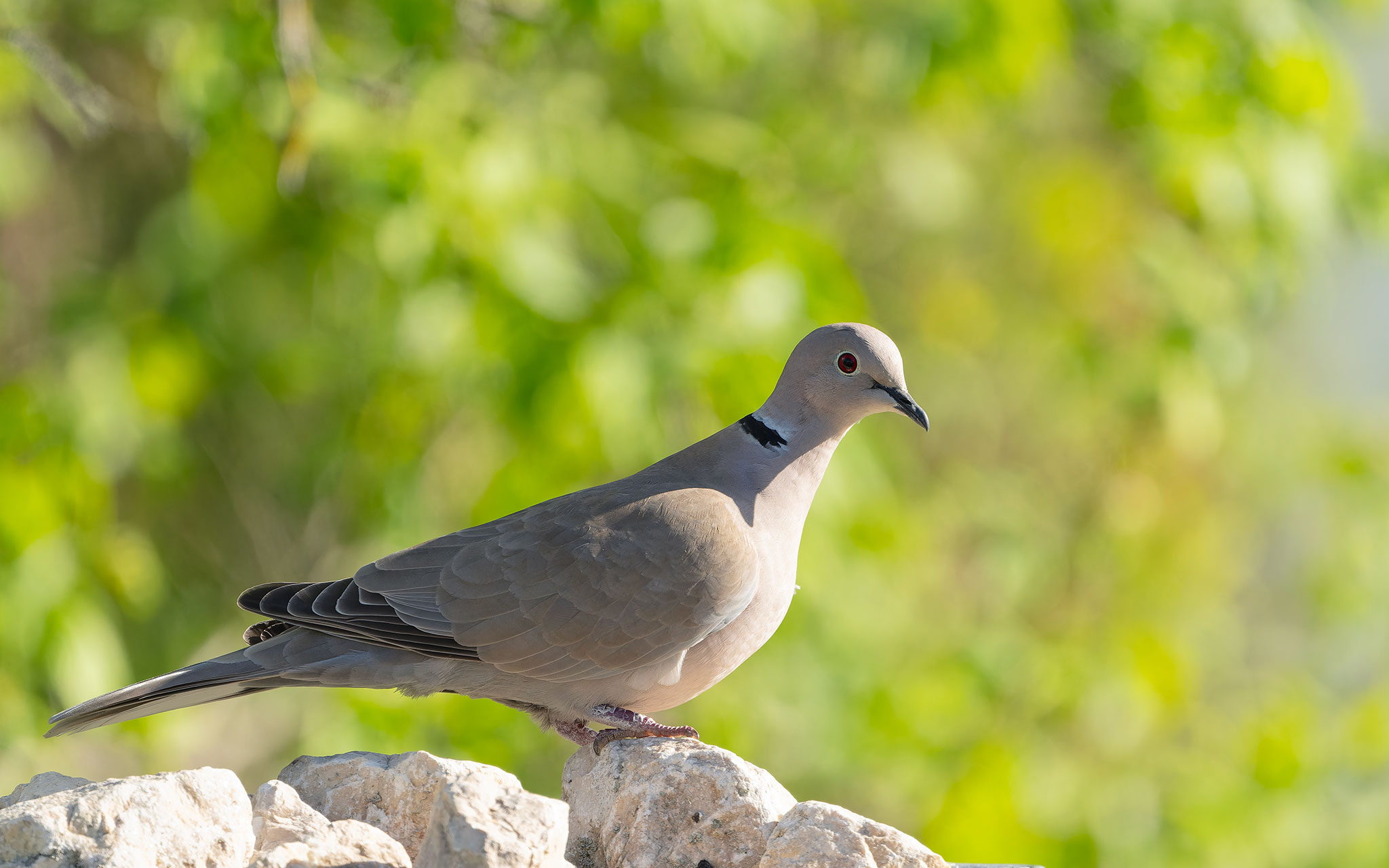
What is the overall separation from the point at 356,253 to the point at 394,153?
106 cm

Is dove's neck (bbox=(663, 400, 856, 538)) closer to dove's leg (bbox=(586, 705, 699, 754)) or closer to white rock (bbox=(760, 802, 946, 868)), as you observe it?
dove's leg (bbox=(586, 705, 699, 754))

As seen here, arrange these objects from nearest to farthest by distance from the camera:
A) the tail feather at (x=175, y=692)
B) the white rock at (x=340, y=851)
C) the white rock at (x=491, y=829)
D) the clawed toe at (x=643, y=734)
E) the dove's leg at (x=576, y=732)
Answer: the white rock at (x=491, y=829)
the white rock at (x=340, y=851)
the tail feather at (x=175, y=692)
the clawed toe at (x=643, y=734)
the dove's leg at (x=576, y=732)

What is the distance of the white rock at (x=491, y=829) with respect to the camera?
1946 millimetres

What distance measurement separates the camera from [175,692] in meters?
2.76

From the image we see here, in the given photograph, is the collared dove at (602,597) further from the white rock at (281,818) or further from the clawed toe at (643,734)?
the white rock at (281,818)

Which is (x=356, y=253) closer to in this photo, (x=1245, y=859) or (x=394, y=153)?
(x=394, y=153)

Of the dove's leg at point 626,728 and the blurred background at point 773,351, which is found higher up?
the blurred background at point 773,351

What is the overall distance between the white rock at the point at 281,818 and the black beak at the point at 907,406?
1.56m

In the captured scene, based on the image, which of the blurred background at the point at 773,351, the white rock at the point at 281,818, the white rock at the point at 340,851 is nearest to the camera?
the white rock at the point at 340,851

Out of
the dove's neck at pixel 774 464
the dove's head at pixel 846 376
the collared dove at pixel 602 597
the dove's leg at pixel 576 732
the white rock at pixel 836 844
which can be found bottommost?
the white rock at pixel 836 844

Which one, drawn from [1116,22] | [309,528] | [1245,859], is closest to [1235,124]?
[1116,22]

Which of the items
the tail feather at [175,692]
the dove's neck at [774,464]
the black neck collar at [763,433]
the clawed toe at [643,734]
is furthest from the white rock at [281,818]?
the black neck collar at [763,433]

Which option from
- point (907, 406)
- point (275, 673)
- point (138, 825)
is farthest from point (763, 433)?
point (138, 825)

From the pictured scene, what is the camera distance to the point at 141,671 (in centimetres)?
676
